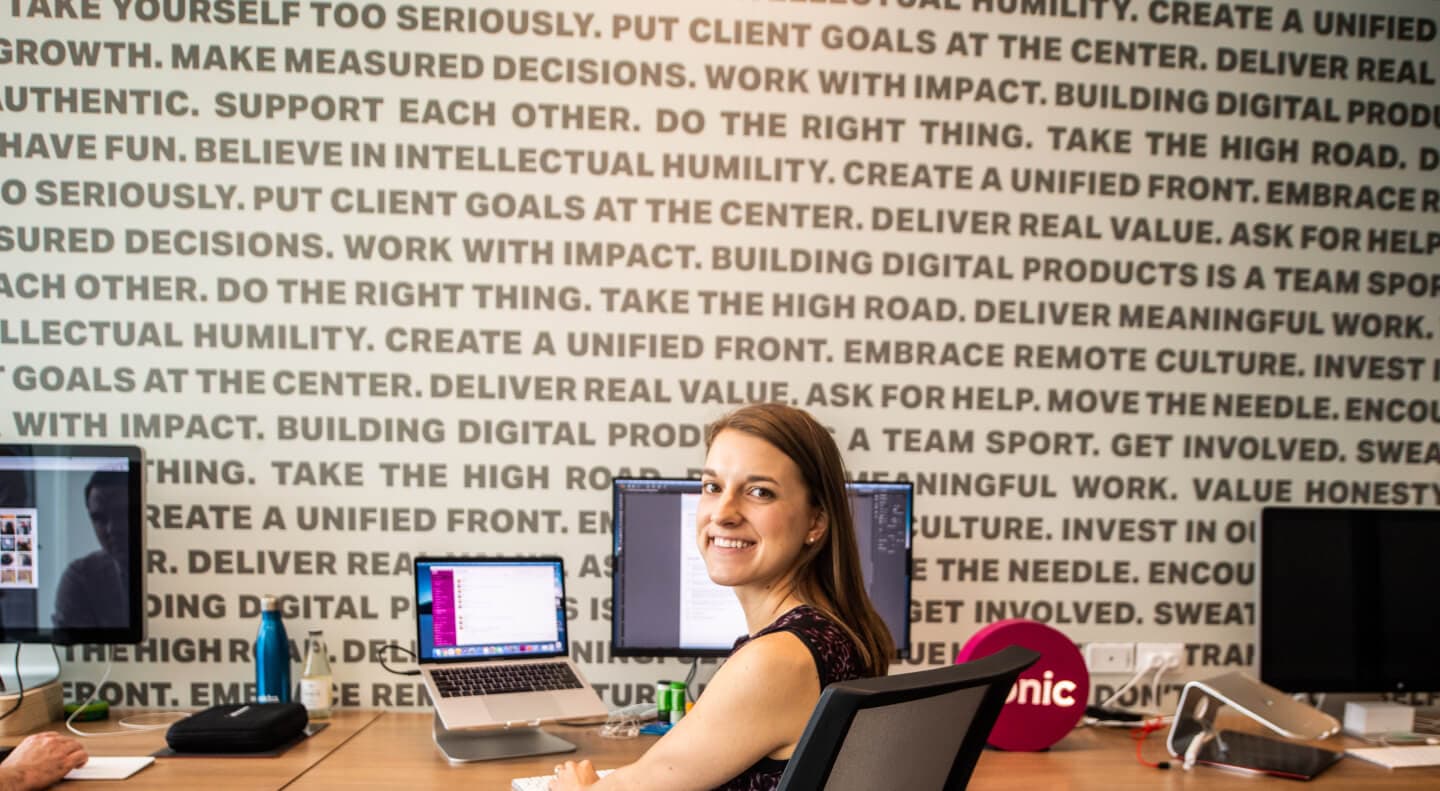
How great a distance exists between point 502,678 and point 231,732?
566 mm

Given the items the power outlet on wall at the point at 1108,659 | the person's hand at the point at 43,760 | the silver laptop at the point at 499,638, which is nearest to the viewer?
the person's hand at the point at 43,760

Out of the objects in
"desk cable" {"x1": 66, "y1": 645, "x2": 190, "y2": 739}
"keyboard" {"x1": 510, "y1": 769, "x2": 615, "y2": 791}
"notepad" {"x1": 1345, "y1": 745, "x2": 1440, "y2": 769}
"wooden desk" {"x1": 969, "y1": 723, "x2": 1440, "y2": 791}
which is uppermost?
"keyboard" {"x1": 510, "y1": 769, "x2": 615, "y2": 791}

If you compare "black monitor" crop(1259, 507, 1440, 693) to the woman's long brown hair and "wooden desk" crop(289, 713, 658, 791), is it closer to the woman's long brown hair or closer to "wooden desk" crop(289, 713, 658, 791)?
the woman's long brown hair

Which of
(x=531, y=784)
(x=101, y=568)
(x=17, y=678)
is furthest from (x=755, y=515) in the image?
A: (x=17, y=678)

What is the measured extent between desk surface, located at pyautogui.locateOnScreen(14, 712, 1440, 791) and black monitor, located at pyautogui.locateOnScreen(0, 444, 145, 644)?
0.28 meters

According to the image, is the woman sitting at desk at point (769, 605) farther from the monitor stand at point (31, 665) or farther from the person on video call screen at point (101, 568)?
the monitor stand at point (31, 665)

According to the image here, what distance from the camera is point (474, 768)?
6.23 ft

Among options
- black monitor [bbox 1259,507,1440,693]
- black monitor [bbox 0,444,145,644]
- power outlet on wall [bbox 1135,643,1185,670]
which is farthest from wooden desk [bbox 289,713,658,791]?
black monitor [bbox 1259,507,1440,693]

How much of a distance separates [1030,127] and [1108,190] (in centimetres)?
28

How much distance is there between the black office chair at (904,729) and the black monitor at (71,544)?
185 cm

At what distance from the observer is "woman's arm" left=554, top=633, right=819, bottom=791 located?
48.7 inches

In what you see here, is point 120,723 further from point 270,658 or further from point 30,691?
point 270,658

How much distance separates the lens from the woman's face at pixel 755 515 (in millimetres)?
1425

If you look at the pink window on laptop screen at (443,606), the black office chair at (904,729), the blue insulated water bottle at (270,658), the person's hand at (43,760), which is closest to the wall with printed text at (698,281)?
the blue insulated water bottle at (270,658)
